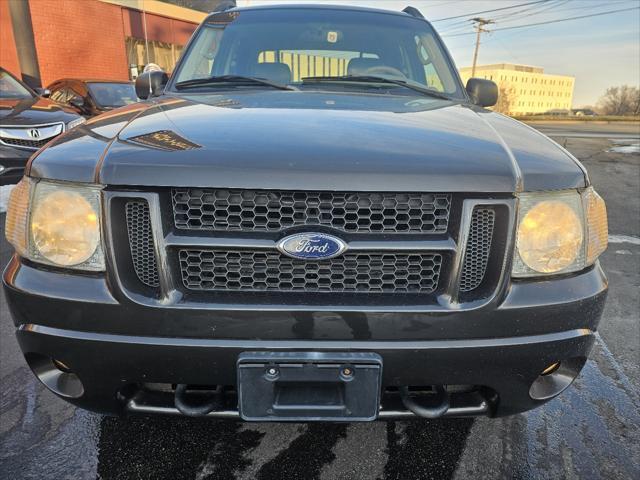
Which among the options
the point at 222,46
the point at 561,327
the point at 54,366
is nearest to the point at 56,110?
the point at 222,46

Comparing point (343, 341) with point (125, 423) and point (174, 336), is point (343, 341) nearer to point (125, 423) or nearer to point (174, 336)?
point (174, 336)

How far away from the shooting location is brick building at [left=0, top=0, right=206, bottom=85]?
55.8 feet

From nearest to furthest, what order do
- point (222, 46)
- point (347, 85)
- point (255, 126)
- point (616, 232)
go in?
point (255, 126) → point (347, 85) → point (222, 46) → point (616, 232)

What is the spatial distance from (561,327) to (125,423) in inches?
70.0

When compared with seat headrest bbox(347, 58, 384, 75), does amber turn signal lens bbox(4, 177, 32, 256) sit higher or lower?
lower

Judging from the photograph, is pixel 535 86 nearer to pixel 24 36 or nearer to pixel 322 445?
pixel 24 36

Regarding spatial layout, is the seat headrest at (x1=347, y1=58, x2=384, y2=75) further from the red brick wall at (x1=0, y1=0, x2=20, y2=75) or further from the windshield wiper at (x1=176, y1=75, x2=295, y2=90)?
the red brick wall at (x1=0, y1=0, x2=20, y2=75)

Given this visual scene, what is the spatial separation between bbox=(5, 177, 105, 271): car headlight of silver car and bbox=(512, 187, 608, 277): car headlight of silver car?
129cm

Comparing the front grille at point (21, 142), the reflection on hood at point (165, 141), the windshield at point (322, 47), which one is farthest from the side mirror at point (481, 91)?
the front grille at point (21, 142)

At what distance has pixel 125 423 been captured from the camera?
2068 mm

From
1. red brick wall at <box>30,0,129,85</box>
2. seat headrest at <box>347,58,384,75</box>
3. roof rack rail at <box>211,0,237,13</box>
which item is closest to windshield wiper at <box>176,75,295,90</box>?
seat headrest at <box>347,58,384,75</box>

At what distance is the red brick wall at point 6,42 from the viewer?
16.4 metres

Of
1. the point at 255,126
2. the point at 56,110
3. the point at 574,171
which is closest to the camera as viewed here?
the point at 574,171

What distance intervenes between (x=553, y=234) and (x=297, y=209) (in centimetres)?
81
